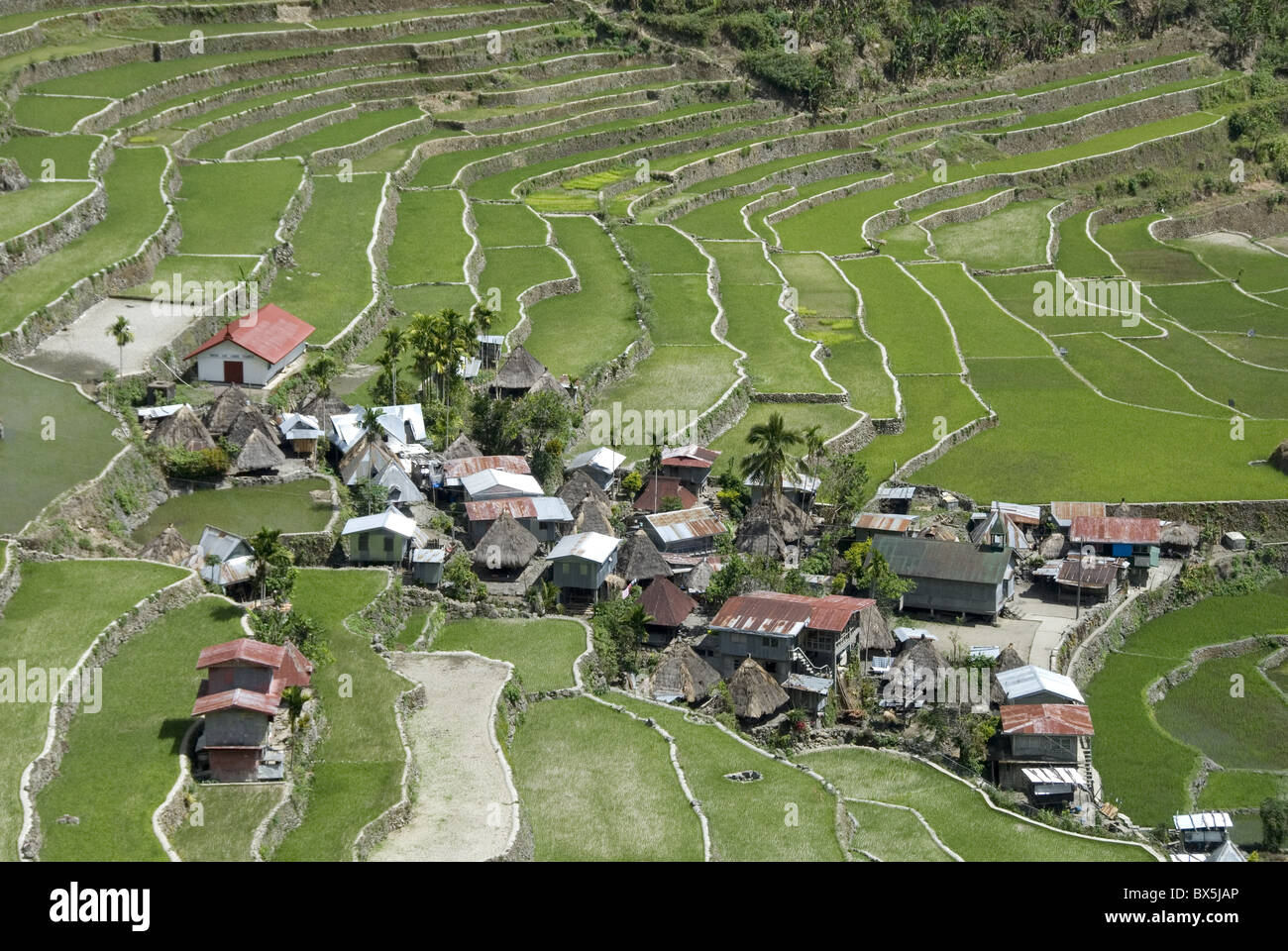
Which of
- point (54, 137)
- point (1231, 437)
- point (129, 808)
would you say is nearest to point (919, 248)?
point (1231, 437)

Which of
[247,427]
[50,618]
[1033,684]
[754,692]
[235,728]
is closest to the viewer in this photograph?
[235,728]

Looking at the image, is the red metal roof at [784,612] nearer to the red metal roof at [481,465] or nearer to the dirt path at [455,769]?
the dirt path at [455,769]

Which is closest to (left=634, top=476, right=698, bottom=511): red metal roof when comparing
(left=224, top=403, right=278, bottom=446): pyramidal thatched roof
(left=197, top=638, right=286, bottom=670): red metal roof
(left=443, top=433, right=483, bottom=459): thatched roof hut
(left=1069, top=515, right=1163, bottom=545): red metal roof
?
(left=443, top=433, right=483, bottom=459): thatched roof hut

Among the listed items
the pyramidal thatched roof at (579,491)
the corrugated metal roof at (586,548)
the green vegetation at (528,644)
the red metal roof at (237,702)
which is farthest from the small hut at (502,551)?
the red metal roof at (237,702)

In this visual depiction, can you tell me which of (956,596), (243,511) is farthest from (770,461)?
(243,511)

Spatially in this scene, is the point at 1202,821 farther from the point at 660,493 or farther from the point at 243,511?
the point at 243,511

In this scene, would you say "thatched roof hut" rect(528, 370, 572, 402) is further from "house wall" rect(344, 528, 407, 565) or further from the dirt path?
the dirt path

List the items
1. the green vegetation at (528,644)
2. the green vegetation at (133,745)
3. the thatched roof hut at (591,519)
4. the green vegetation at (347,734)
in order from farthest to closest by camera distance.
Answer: the thatched roof hut at (591,519)
the green vegetation at (528,644)
the green vegetation at (347,734)
the green vegetation at (133,745)
